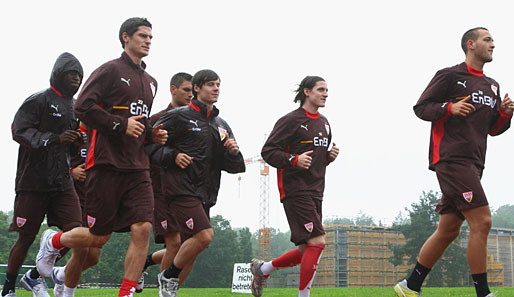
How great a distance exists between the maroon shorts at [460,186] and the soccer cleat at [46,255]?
4753 millimetres

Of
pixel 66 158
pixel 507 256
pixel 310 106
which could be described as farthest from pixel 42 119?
pixel 507 256

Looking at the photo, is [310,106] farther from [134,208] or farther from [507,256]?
[507,256]

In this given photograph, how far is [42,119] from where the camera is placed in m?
8.55

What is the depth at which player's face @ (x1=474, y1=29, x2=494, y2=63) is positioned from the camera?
8.16m

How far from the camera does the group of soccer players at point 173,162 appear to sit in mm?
6773

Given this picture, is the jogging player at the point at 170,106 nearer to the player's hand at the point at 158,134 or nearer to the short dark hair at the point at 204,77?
the short dark hair at the point at 204,77

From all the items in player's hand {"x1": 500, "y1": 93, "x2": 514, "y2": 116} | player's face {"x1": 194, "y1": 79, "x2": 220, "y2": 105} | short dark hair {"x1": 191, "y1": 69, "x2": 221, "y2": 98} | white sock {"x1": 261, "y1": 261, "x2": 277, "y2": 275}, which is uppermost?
short dark hair {"x1": 191, "y1": 69, "x2": 221, "y2": 98}

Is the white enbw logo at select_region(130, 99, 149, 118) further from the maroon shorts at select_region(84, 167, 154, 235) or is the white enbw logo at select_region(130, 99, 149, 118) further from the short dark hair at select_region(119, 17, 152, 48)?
the short dark hair at select_region(119, 17, 152, 48)

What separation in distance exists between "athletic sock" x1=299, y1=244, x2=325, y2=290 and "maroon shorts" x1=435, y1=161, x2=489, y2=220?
1696mm

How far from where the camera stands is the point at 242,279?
654 inches

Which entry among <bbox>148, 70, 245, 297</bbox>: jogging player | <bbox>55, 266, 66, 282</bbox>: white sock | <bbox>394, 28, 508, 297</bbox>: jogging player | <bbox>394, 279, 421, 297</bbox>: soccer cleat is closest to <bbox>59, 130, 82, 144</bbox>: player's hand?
<bbox>148, 70, 245, 297</bbox>: jogging player

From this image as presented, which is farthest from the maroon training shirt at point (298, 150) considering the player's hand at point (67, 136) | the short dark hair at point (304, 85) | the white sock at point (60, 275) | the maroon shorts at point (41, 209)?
the white sock at point (60, 275)

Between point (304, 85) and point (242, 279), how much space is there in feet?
27.5

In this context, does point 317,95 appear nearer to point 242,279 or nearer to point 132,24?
point 132,24
